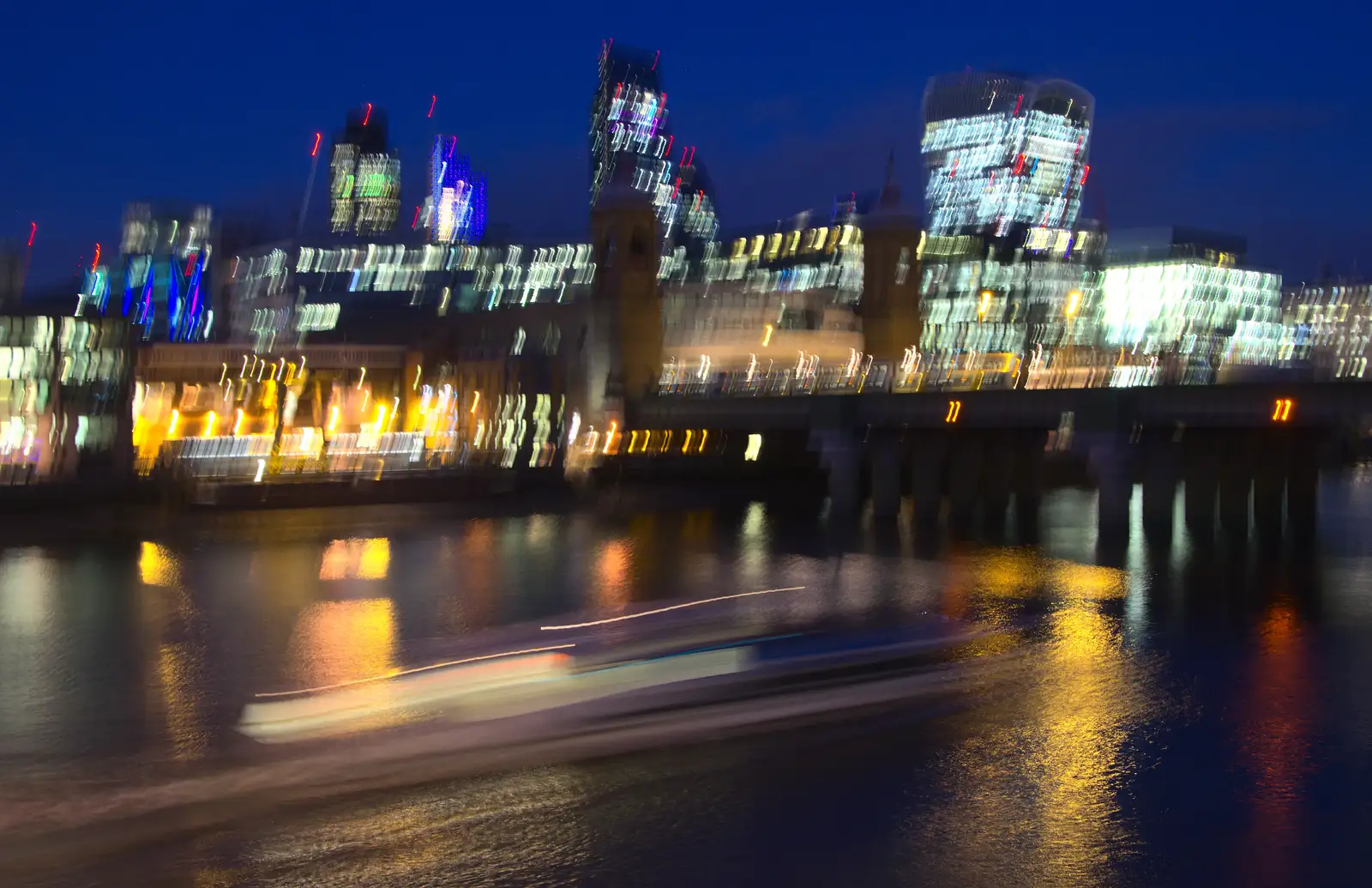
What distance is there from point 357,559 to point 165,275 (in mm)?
121520

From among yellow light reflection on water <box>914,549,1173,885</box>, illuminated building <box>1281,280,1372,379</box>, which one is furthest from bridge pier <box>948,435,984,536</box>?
illuminated building <box>1281,280,1372,379</box>

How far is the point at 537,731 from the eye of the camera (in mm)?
17828

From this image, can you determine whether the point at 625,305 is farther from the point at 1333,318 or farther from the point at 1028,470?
the point at 1333,318

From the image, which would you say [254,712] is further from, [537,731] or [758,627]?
[758,627]

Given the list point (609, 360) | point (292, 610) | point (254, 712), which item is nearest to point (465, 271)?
point (609, 360)

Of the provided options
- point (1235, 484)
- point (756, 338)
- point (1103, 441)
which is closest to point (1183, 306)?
point (756, 338)

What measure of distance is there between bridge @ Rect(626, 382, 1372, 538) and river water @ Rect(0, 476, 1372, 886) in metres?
3.52

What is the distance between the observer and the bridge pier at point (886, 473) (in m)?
52.8

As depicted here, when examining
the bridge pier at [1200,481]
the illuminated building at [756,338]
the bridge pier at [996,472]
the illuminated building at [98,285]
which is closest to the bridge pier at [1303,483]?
the bridge pier at [1200,481]

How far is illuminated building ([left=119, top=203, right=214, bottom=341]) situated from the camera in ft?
463

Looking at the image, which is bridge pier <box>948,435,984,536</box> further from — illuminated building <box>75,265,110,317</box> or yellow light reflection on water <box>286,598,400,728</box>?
illuminated building <box>75,265,110,317</box>

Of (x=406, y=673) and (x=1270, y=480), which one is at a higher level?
(x=1270, y=480)

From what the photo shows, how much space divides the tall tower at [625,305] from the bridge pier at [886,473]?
18641 millimetres

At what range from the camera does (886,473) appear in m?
53.1
